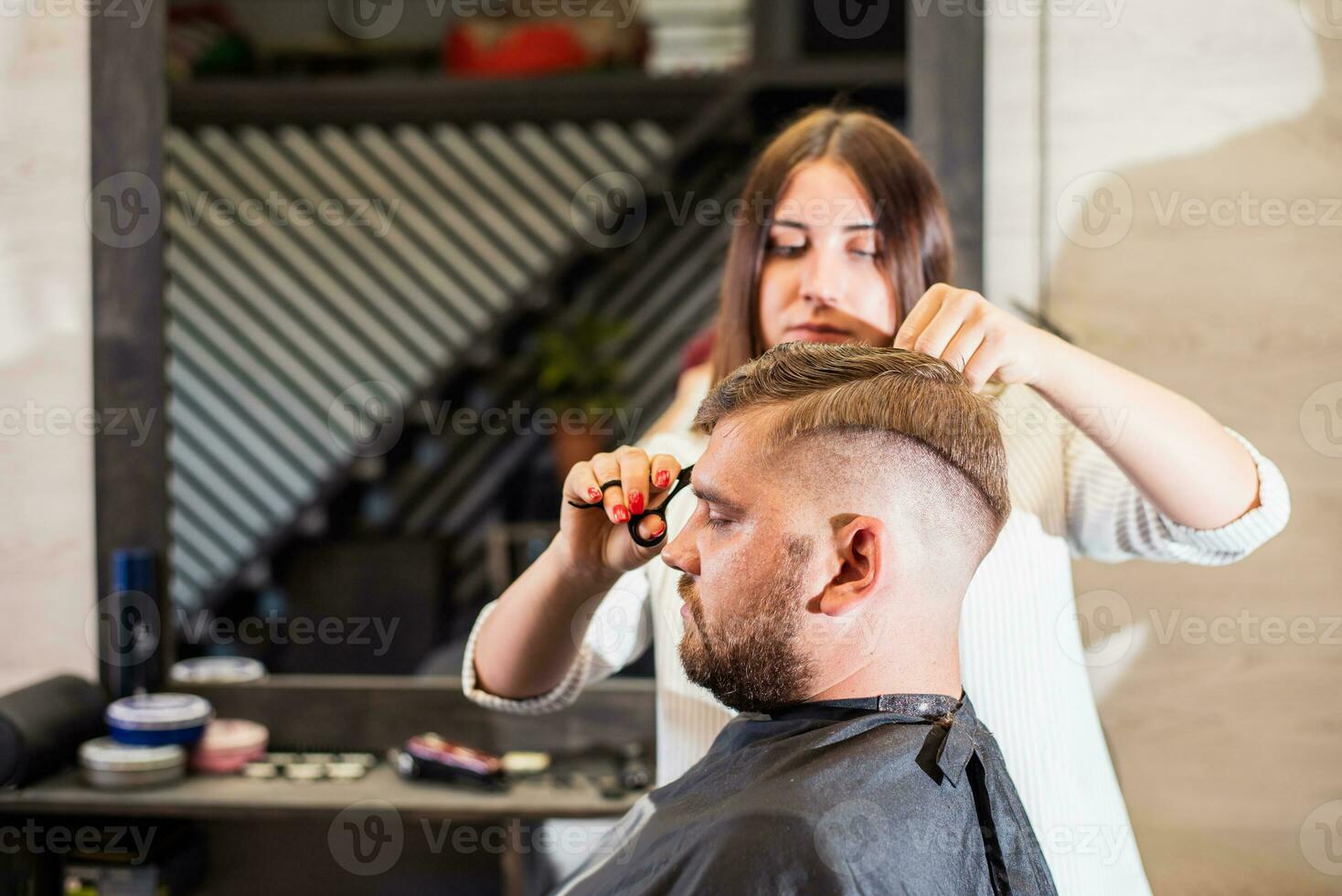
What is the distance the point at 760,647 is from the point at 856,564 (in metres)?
0.12

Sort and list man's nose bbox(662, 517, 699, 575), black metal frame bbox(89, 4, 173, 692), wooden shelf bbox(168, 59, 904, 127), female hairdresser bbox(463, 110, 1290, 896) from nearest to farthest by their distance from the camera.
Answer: man's nose bbox(662, 517, 699, 575), female hairdresser bbox(463, 110, 1290, 896), black metal frame bbox(89, 4, 173, 692), wooden shelf bbox(168, 59, 904, 127)

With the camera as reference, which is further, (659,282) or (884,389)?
(659,282)

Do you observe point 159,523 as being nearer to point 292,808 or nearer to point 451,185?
point 292,808

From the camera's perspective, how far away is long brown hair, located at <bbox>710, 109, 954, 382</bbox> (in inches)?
51.7

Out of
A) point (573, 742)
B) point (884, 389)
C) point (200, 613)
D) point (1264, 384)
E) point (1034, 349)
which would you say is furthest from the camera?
point (200, 613)

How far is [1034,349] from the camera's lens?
1097mm

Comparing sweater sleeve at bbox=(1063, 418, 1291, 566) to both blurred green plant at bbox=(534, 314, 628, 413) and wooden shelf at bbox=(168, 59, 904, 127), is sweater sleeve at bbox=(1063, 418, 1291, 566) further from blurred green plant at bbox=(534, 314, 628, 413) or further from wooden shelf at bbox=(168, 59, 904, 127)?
blurred green plant at bbox=(534, 314, 628, 413)

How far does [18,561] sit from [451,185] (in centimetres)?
297

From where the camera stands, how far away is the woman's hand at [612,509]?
1127mm

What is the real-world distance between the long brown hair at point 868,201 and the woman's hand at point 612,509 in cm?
30

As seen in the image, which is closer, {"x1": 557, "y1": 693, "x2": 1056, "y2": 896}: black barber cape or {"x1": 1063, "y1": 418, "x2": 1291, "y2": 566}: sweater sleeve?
{"x1": 557, "y1": 693, "x2": 1056, "y2": 896}: black barber cape

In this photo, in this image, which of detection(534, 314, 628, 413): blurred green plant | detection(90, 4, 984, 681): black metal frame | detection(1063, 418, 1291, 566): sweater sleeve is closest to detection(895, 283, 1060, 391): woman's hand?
detection(1063, 418, 1291, 566): sweater sleeve

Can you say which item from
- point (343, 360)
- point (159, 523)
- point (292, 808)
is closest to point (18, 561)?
point (159, 523)

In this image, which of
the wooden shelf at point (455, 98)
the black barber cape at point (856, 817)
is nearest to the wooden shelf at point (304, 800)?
the black barber cape at point (856, 817)
